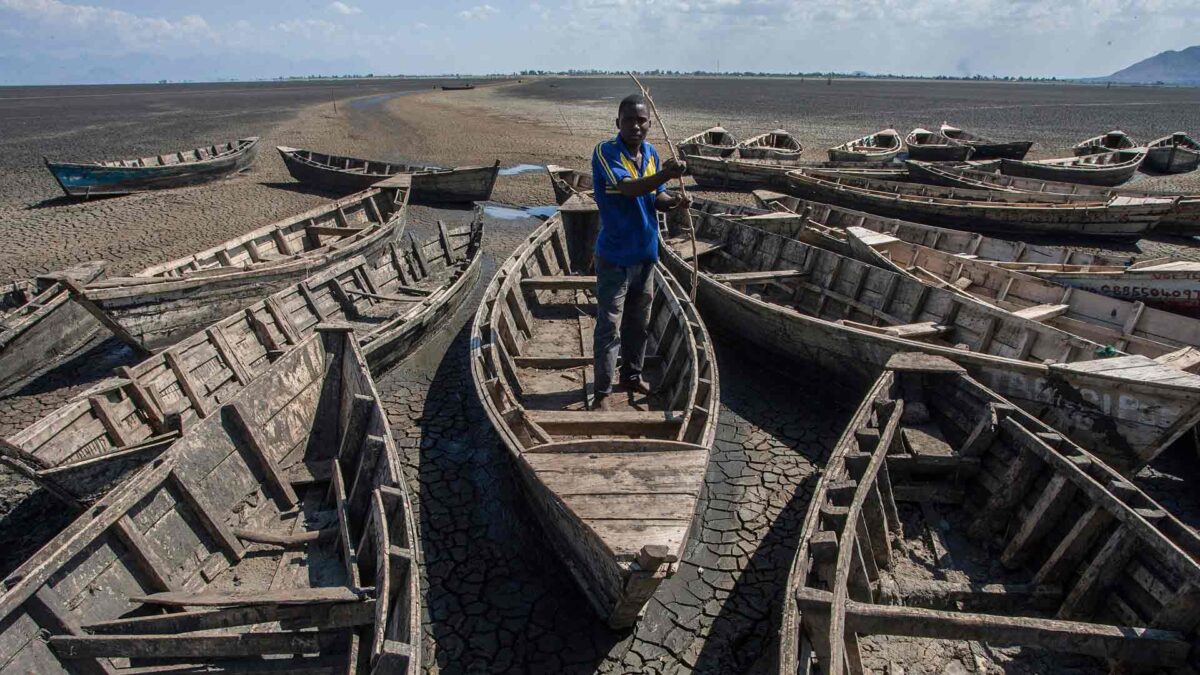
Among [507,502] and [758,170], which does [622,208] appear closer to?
[507,502]

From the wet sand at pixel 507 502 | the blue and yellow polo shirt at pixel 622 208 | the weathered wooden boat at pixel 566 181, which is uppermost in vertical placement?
the blue and yellow polo shirt at pixel 622 208

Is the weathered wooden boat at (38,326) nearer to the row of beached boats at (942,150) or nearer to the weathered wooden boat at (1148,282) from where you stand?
the weathered wooden boat at (1148,282)

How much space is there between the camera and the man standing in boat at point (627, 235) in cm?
589

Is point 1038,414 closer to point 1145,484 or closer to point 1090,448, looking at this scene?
point 1090,448

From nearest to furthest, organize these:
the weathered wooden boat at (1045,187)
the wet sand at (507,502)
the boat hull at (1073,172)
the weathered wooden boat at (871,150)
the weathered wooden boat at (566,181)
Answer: the wet sand at (507,502)
the weathered wooden boat at (1045,187)
the weathered wooden boat at (566,181)
the boat hull at (1073,172)
the weathered wooden boat at (871,150)

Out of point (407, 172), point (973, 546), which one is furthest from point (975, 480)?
point (407, 172)

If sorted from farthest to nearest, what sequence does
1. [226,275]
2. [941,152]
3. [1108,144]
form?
[1108,144]
[941,152]
[226,275]

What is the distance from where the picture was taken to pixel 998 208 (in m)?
15.7

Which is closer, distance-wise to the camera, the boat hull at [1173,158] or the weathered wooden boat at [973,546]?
the weathered wooden boat at [973,546]

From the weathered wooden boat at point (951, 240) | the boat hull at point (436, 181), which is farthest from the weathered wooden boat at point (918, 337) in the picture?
the boat hull at point (436, 181)

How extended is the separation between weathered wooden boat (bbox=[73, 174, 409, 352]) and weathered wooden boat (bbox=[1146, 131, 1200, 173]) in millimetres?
33888

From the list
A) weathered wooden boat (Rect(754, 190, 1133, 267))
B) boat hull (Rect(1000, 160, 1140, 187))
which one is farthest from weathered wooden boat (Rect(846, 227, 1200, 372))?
boat hull (Rect(1000, 160, 1140, 187))

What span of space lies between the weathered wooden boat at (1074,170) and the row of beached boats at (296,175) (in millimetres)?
19742

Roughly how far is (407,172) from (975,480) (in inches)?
789
